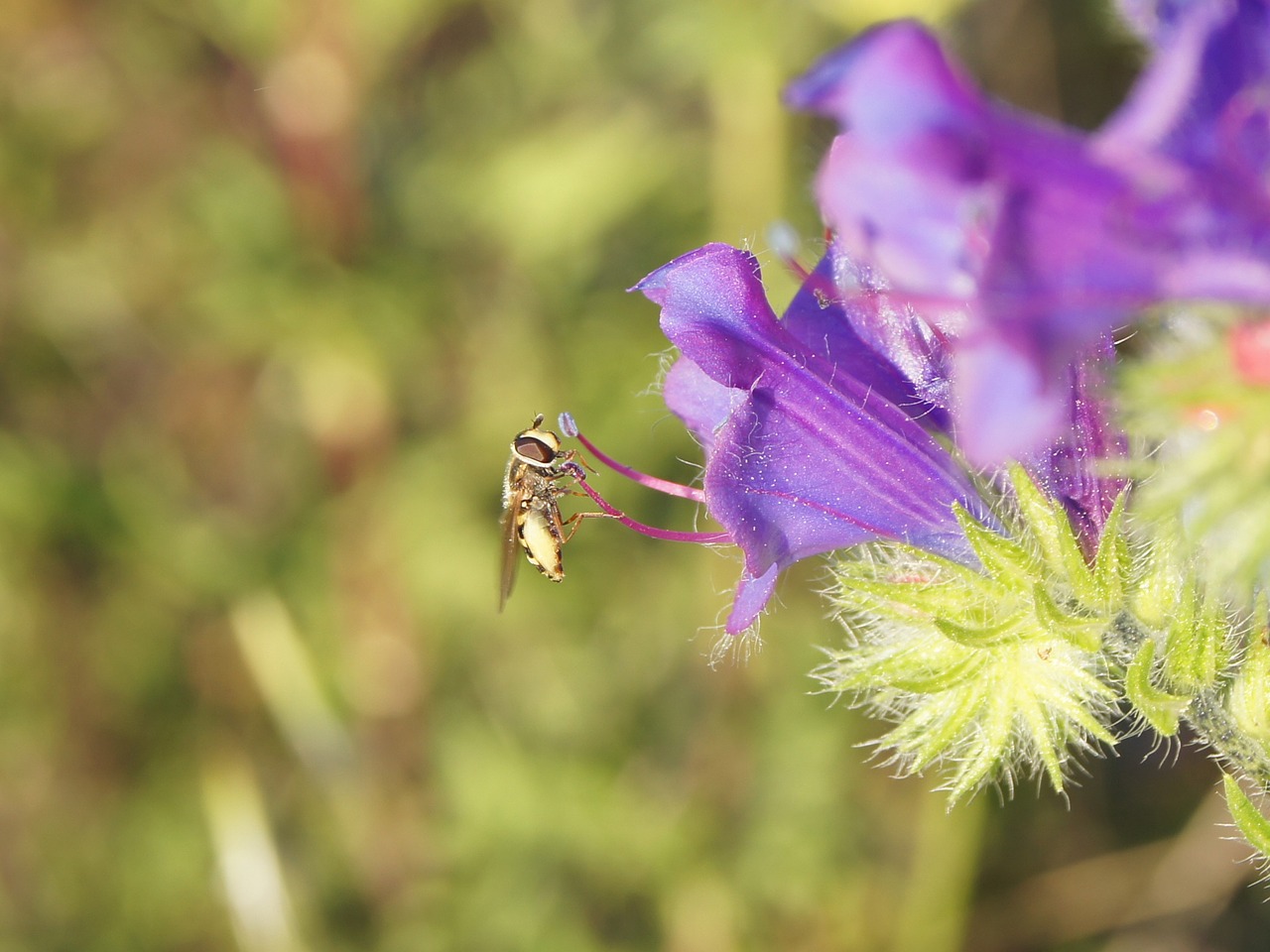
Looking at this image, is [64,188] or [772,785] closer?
[772,785]

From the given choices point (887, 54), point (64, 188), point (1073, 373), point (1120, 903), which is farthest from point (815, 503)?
point (64, 188)

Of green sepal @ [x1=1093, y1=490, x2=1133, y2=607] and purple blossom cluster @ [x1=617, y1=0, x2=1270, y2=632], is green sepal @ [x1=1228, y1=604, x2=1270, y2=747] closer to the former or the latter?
green sepal @ [x1=1093, y1=490, x2=1133, y2=607]

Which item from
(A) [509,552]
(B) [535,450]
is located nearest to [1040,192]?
(B) [535,450]

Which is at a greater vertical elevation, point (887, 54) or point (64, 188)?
point (64, 188)

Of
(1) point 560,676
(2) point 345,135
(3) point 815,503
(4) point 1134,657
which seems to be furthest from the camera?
(1) point 560,676

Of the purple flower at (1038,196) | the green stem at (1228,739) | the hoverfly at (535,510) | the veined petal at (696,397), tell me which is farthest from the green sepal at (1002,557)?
the hoverfly at (535,510)

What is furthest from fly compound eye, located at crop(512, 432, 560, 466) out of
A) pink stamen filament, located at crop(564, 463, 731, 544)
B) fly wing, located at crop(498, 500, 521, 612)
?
pink stamen filament, located at crop(564, 463, 731, 544)

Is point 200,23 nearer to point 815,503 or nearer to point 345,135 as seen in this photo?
point 345,135

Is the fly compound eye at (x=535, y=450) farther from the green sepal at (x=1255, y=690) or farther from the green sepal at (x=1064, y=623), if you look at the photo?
the green sepal at (x=1255, y=690)

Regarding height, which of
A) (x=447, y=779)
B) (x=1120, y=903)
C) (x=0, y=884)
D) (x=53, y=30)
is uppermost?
(x=53, y=30)
